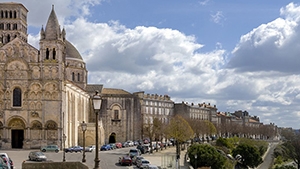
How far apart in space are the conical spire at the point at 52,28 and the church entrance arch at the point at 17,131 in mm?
12507

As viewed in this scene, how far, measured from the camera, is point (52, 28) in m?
69.8

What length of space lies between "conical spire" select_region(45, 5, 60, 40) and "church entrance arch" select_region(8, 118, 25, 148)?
12507mm

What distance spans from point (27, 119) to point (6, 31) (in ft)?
76.5

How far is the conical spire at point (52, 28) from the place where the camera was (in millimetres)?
69562

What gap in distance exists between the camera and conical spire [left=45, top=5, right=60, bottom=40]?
6956 centimetres

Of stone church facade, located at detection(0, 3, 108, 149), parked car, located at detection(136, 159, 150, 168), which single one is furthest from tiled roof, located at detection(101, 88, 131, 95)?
parked car, located at detection(136, 159, 150, 168)

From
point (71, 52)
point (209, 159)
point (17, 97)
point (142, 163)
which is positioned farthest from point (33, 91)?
point (71, 52)

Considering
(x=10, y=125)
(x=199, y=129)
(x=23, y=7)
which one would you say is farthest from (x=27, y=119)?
(x=199, y=129)

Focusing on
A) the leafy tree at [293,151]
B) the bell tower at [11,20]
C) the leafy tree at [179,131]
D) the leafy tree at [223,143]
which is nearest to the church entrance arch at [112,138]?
the leafy tree at [179,131]

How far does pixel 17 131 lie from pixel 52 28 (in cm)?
1536

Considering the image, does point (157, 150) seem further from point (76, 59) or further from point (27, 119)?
point (76, 59)

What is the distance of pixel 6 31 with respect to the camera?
86188 mm

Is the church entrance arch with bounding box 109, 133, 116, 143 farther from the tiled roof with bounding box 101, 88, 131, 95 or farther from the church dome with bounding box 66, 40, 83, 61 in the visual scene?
the church dome with bounding box 66, 40, 83, 61

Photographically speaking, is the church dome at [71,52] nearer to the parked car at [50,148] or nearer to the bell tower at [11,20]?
the bell tower at [11,20]
